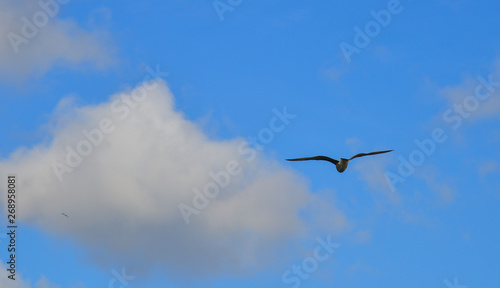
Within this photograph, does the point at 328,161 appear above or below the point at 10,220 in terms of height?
below

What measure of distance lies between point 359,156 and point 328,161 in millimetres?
3376

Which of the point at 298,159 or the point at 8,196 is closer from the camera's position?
the point at 298,159

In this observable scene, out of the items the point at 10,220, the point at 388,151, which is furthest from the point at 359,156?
the point at 10,220

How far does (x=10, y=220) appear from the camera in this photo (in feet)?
455

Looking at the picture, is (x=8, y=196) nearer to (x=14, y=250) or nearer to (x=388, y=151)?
(x=14, y=250)

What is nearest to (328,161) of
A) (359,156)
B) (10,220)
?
(359,156)

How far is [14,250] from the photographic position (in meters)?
138

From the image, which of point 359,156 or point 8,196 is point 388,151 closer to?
point 359,156

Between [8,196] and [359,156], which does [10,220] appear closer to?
[8,196]

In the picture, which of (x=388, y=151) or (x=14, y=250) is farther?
(x=14, y=250)

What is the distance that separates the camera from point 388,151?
11419 centimetres

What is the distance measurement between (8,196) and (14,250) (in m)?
6.46

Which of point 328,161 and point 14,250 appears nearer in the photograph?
point 328,161

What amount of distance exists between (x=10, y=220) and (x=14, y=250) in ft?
11.1
